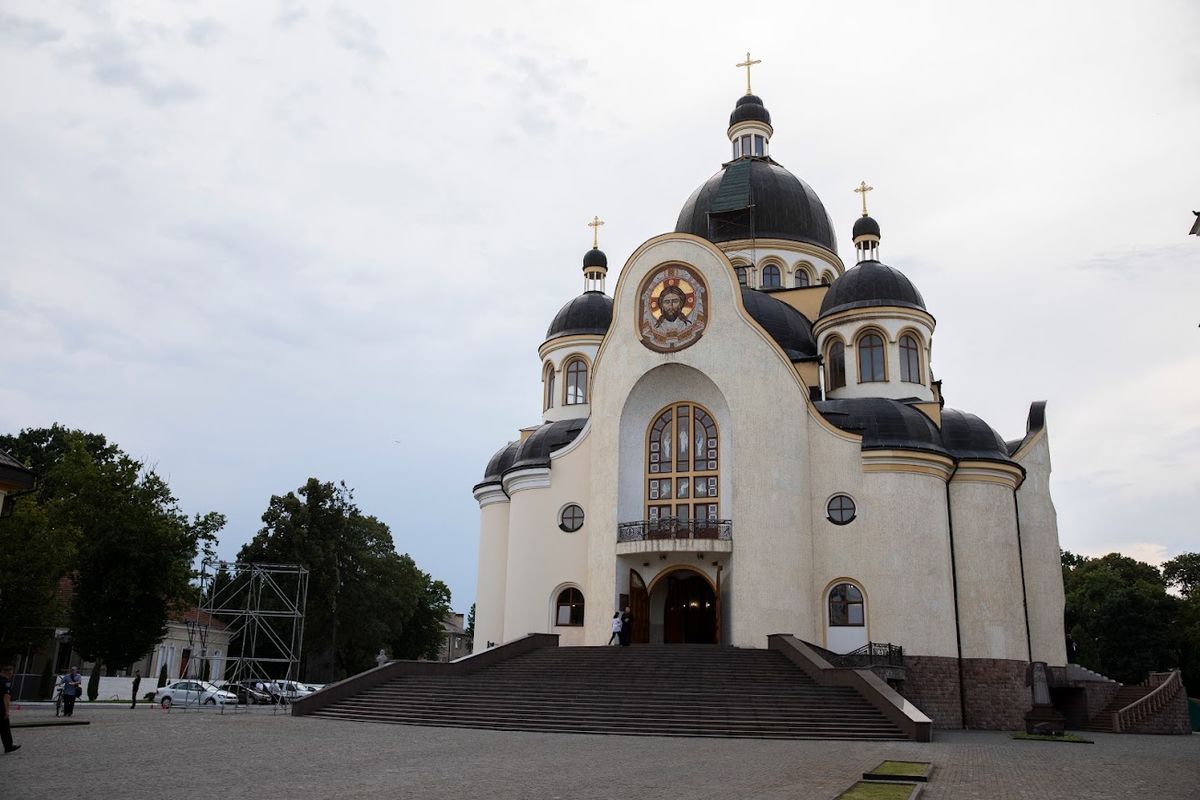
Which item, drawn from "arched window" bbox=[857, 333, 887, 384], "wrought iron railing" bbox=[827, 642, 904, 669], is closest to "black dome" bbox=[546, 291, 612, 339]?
"arched window" bbox=[857, 333, 887, 384]

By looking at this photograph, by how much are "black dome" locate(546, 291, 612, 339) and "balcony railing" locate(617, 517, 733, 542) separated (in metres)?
10.4

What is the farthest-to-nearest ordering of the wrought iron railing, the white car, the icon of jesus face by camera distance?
the white car → the icon of jesus face → the wrought iron railing

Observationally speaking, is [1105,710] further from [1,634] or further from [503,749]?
[1,634]

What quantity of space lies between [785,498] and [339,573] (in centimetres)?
2234

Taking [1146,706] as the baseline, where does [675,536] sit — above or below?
above

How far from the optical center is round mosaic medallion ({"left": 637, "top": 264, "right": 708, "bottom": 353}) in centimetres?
2862

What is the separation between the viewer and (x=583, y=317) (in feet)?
120

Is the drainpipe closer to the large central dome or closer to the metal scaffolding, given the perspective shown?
the large central dome

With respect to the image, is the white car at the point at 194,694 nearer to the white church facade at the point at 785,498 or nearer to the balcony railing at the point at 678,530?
the white church facade at the point at 785,498

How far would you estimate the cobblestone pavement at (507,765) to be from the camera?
9859 mm

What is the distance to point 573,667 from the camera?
77.2ft

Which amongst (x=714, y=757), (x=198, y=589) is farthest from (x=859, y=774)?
(x=198, y=589)

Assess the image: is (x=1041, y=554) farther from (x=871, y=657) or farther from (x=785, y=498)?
(x=785, y=498)

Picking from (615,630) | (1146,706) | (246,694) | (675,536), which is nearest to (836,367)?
(675,536)
